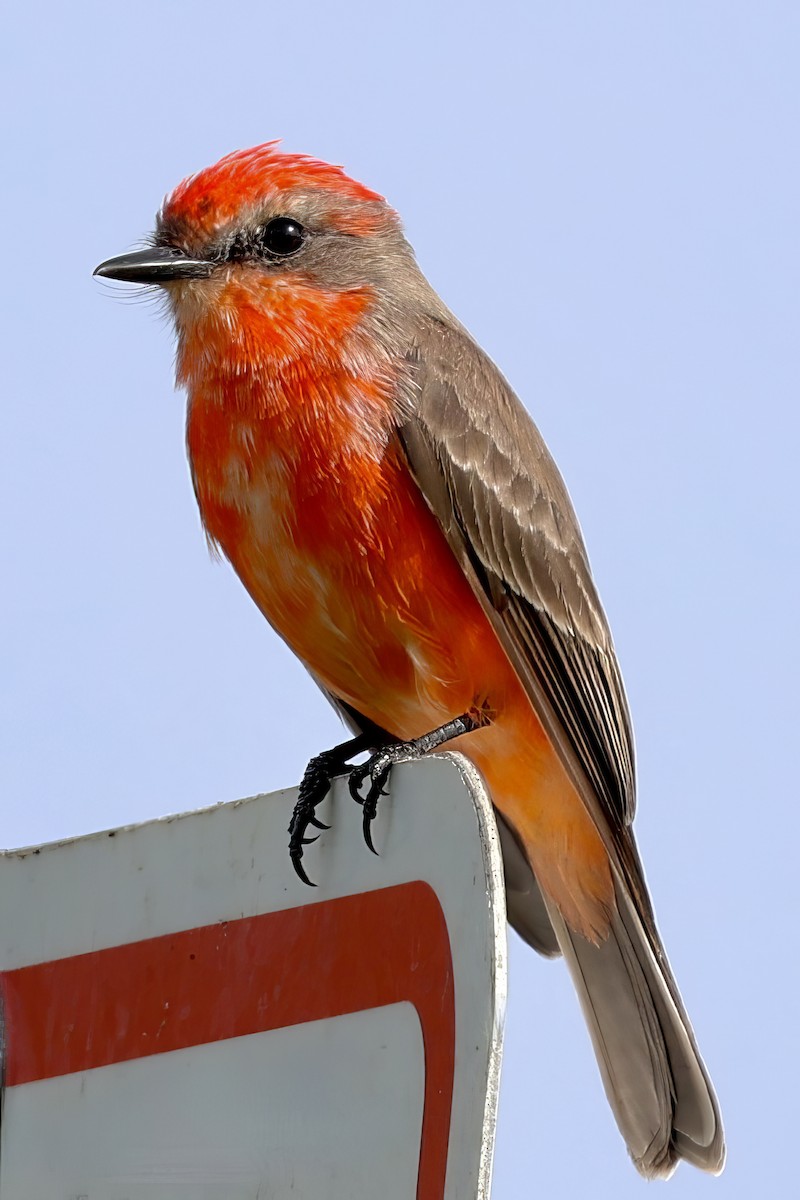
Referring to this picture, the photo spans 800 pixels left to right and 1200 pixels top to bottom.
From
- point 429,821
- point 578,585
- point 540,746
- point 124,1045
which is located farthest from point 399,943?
point 578,585

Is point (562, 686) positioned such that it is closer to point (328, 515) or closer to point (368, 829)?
point (328, 515)

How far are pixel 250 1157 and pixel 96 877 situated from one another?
1.84 ft

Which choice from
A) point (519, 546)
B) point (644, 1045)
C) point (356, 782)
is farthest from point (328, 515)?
point (644, 1045)

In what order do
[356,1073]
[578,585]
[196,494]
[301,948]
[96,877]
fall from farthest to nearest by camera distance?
[578,585]
[196,494]
[96,877]
[301,948]
[356,1073]

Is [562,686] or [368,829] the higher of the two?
[562,686]

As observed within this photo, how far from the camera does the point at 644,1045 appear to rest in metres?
3.88

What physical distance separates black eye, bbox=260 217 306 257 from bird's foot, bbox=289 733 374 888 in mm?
1336

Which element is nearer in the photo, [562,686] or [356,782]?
[356,782]

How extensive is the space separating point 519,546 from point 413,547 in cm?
49

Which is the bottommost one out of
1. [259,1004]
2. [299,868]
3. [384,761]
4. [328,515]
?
[259,1004]

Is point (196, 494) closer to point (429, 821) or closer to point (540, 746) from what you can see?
point (540, 746)

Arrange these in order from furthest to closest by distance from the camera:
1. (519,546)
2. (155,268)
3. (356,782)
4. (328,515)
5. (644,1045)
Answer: (519,546) < (155,268) < (644,1045) < (328,515) < (356,782)

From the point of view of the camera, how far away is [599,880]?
4.36 metres

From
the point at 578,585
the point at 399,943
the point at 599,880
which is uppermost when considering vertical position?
the point at 578,585
